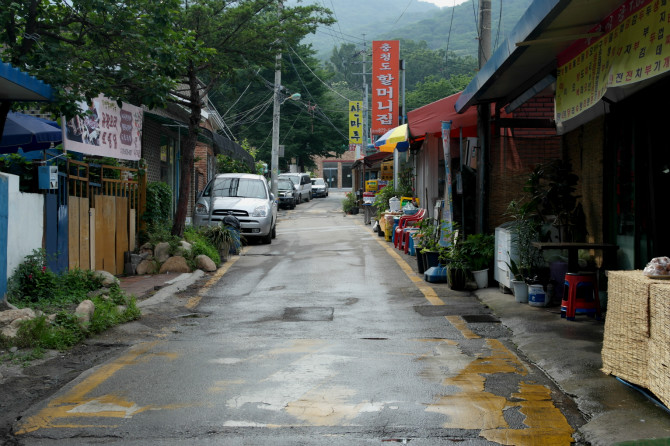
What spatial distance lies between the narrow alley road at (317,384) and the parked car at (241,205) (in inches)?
330

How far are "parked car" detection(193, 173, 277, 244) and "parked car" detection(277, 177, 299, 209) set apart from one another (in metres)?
20.1

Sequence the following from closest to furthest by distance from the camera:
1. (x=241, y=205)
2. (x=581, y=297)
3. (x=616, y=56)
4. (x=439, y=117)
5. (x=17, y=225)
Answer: (x=616, y=56)
(x=581, y=297)
(x=17, y=225)
(x=439, y=117)
(x=241, y=205)

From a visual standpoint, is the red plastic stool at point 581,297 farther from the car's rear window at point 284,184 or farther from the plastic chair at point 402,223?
the car's rear window at point 284,184

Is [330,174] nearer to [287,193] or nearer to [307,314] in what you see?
[287,193]

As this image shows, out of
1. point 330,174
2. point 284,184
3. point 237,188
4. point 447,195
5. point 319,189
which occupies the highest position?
point 330,174

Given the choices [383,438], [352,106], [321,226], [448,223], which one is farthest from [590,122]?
[352,106]

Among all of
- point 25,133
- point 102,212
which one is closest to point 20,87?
point 25,133

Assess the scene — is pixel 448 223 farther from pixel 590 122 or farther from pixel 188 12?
pixel 188 12

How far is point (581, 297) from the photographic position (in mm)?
7719

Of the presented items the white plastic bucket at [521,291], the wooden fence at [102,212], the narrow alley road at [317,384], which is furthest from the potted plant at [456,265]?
the wooden fence at [102,212]

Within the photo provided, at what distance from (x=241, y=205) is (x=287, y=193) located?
877 inches

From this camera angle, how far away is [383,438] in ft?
13.6

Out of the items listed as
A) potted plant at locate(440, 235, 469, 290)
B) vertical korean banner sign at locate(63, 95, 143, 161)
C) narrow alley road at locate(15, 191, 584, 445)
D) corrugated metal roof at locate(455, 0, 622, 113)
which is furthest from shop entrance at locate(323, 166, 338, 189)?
narrow alley road at locate(15, 191, 584, 445)

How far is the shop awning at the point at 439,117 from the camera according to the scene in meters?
12.8
